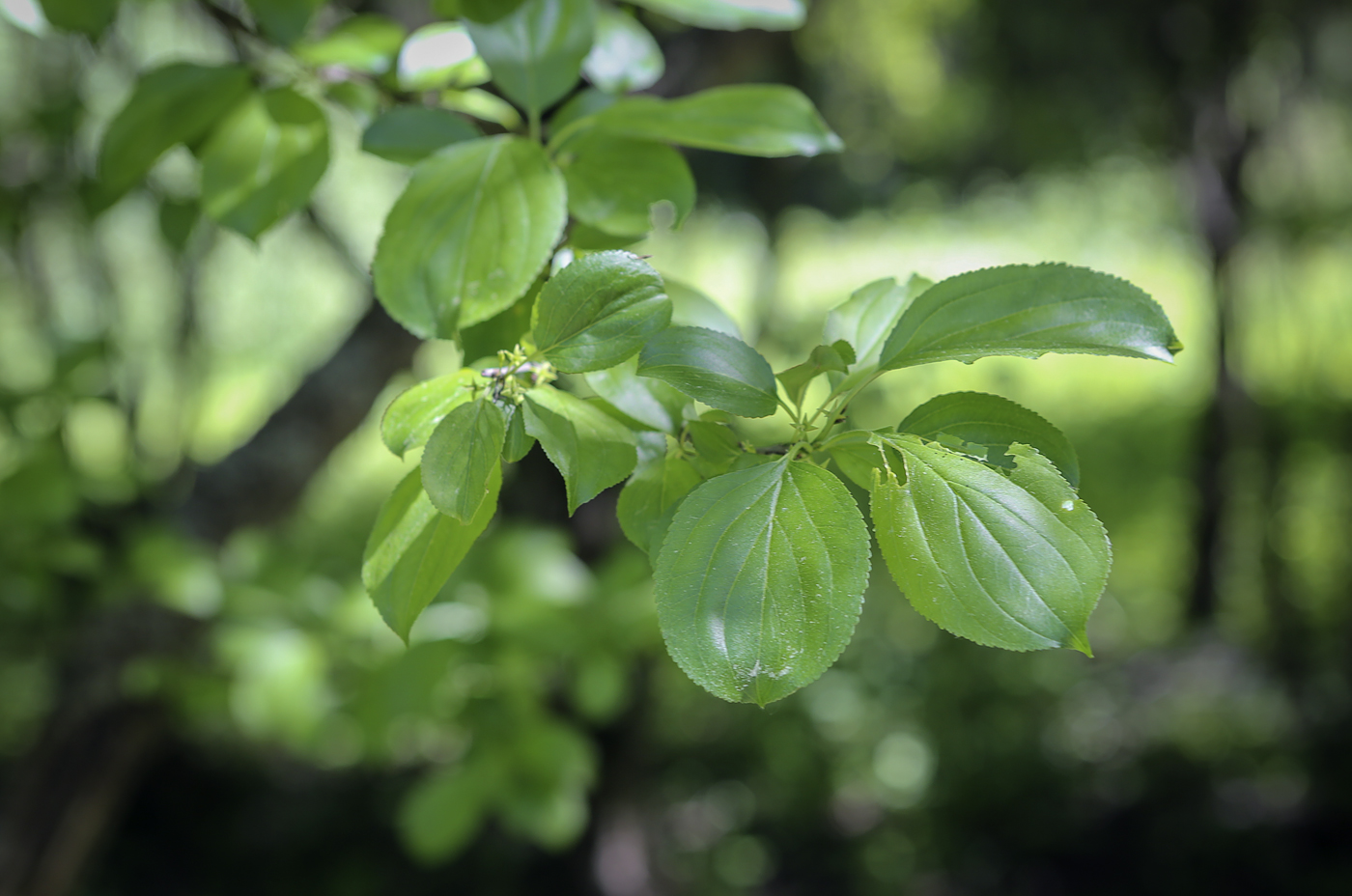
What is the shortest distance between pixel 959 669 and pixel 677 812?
26.0 inches

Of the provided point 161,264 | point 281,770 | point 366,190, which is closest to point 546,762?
point 161,264

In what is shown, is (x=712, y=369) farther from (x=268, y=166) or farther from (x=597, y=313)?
(x=268, y=166)

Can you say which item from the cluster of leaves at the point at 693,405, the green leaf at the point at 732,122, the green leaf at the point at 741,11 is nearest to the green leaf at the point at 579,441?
the cluster of leaves at the point at 693,405

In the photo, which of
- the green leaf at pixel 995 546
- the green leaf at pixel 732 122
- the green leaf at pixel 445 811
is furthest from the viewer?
the green leaf at pixel 445 811

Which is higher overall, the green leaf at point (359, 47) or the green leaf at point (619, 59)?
the green leaf at point (619, 59)

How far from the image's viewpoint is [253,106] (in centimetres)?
38

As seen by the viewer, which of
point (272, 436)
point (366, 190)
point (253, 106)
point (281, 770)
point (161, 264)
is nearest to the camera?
point (253, 106)

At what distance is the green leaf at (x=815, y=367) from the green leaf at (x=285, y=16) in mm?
263

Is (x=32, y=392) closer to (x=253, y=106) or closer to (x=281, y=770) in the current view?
(x=253, y=106)

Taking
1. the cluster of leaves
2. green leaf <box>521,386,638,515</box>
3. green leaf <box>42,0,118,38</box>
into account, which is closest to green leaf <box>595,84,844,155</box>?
the cluster of leaves

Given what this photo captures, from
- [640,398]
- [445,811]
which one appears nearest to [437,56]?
[640,398]

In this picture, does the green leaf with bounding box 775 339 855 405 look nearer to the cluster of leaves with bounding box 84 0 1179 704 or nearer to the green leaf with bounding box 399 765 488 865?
the cluster of leaves with bounding box 84 0 1179 704

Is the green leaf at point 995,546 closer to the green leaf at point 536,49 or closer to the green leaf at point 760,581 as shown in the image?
the green leaf at point 760,581

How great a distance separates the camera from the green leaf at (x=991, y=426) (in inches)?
8.8
